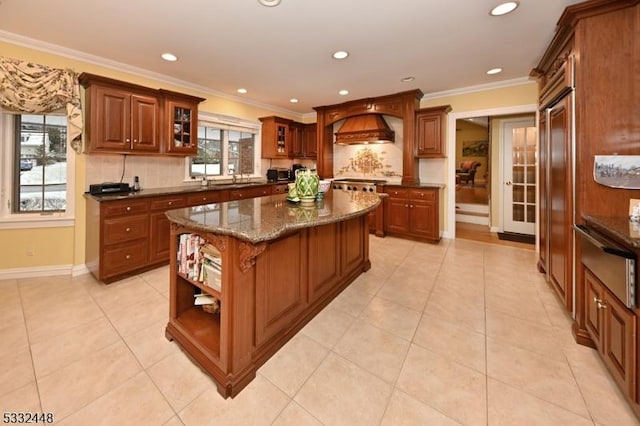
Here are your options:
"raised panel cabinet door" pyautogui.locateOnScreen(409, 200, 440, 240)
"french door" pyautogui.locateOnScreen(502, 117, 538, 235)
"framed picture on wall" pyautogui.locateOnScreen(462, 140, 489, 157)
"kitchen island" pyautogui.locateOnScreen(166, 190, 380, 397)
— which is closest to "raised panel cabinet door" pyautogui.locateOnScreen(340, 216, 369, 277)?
"kitchen island" pyautogui.locateOnScreen(166, 190, 380, 397)

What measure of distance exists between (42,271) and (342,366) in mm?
3625

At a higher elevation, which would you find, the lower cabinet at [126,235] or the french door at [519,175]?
the french door at [519,175]

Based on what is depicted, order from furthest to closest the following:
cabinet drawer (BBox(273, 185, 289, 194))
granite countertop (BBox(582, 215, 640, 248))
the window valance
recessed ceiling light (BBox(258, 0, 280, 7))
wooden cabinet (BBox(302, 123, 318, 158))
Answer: wooden cabinet (BBox(302, 123, 318, 158)) → cabinet drawer (BBox(273, 185, 289, 194)) → the window valance → recessed ceiling light (BBox(258, 0, 280, 7)) → granite countertop (BBox(582, 215, 640, 248))

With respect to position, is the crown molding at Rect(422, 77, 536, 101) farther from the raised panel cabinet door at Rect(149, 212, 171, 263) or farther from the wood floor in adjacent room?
the raised panel cabinet door at Rect(149, 212, 171, 263)

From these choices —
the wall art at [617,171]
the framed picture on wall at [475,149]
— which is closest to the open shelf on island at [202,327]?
the wall art at [617,171]

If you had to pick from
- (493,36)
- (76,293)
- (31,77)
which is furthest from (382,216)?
(31,77)

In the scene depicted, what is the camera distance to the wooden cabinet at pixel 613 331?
1341 millimetres

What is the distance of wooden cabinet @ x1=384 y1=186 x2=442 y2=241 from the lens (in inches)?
175

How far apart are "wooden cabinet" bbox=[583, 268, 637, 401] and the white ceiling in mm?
2301

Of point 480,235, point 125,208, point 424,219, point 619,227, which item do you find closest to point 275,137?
point 125,208

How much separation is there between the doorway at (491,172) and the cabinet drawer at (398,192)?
78 centimetres

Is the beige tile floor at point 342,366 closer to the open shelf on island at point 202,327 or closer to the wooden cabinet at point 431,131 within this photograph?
the open shelf on island at point 202,327

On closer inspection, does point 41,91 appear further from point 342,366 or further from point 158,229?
point 342,366

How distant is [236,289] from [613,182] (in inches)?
99.9
